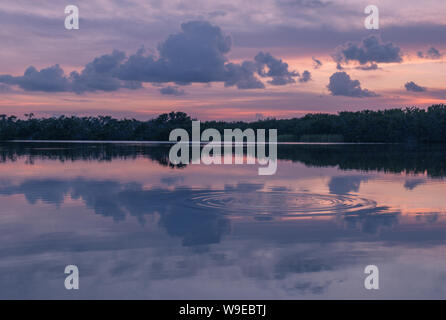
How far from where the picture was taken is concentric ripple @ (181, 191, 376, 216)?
12.5 metres

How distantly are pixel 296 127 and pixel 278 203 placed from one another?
10323 cm

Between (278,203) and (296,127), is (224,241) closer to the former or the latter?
(278,203)

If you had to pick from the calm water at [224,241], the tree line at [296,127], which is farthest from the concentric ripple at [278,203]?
the tree line at [296,127]

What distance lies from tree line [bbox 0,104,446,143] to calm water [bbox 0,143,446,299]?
82880 millimetres

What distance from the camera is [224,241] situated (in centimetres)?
938

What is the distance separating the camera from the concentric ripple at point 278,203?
12.5 meters

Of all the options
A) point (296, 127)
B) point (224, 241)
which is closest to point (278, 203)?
point (224, 241)

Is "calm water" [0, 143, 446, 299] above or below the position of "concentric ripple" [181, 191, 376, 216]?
below

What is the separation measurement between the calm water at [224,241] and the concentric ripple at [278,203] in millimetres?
29

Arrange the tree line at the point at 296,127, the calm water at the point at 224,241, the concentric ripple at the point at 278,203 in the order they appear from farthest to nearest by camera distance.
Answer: the tree line at the point at 296,127, the concentric ripple at the point at 278,203, the calm water at the point at 224,241

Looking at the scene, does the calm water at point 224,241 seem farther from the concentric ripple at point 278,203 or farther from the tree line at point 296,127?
the tree line at point 296,127

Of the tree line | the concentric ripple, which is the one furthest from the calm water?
the tree line

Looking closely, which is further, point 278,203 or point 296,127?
point 296,127

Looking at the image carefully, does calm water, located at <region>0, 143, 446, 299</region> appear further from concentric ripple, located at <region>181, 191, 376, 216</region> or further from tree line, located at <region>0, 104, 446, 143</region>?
tree line, located at <region>0, 104, 446, 143</region>
